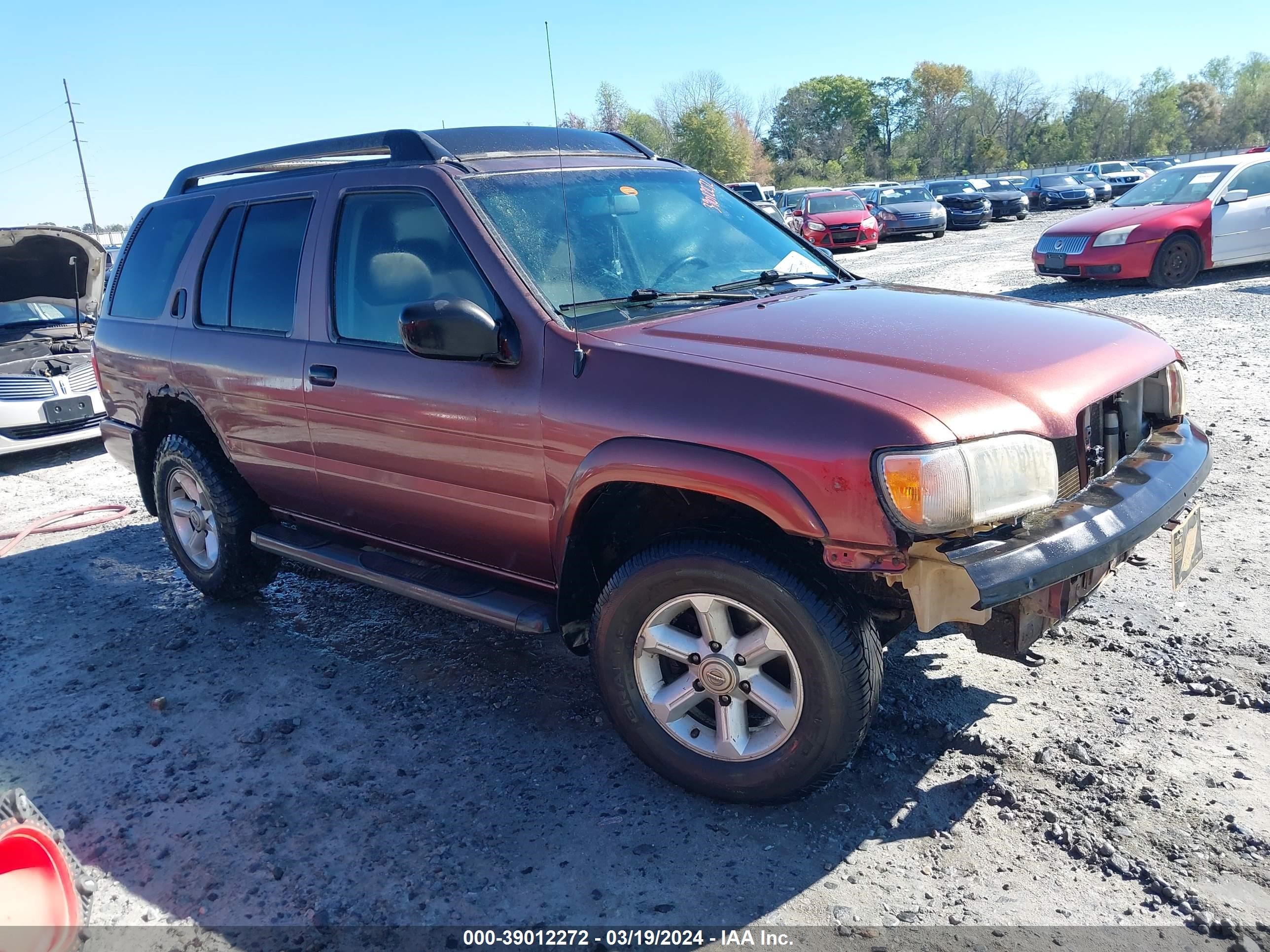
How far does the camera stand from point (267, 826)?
2988 millimetres

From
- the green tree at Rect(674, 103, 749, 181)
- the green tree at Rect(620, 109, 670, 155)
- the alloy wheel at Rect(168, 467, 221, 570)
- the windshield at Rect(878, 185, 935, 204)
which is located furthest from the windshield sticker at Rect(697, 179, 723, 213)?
the green tree at Rect(674, 103, 749, 181)

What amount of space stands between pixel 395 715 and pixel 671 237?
220 centimetres

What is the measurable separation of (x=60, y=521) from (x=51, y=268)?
3.97m

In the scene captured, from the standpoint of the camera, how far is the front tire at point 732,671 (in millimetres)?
2602

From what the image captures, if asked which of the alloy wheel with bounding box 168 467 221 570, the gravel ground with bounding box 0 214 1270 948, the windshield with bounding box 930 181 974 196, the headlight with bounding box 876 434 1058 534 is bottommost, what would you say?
the gravel ground with bounding box 0 214 1270 948

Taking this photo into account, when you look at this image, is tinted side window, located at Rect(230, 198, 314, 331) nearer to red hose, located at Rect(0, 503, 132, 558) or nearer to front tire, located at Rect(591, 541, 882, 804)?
front tire, located at Rect(591, 541, 882, 804)

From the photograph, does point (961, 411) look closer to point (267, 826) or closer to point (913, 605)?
point (913, 605)

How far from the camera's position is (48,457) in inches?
350

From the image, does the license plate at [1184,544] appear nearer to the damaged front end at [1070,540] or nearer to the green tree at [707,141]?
the damaged front end at [1070,540]

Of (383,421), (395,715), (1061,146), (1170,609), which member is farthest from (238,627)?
(1061,146)

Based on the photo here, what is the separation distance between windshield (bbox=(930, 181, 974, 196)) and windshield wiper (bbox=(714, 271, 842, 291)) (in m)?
26.8

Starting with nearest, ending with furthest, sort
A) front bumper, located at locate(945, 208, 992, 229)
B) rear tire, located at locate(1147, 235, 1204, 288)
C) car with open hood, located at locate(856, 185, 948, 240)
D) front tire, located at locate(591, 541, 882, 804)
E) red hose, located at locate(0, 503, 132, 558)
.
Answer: front tire, located at locate(591, 541, 882, 804), red hose, located at locate(0, 503, 132, 558), rear tire, located at locate(1147, 235, 1204, 288), car with open hood, located at locate(856, 185, 948, 240), front bumper, located at locate(945, 208, 992, 229)

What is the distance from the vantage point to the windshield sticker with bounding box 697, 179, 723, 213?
13.3 ft

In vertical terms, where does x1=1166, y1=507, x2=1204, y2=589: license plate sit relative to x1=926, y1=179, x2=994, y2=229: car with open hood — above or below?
below
